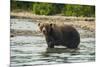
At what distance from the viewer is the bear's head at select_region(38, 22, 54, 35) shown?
87.6 inches

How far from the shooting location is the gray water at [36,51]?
6.91 ft

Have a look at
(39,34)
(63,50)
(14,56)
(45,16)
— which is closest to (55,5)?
(45,16)

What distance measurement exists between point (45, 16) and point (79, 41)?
1.72 ft

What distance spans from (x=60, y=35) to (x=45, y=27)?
22 centimetres

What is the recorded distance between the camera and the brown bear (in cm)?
225

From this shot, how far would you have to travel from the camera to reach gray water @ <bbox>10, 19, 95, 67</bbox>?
211 centimetres

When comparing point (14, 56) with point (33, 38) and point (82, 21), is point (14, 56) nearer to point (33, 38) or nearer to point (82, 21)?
point (33, 38)

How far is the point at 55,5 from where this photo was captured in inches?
90.6

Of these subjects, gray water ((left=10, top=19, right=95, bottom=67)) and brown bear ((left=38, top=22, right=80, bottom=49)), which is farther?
brown bear ((left=38, top=22, right=80, bottom=49))

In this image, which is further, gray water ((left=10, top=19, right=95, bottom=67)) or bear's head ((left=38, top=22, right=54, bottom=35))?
bear's head ((left=38, top=22, right=54, bottom=35))

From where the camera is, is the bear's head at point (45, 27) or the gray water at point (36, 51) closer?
the gray water at point (36, 51)

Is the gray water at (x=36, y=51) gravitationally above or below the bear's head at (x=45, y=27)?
below

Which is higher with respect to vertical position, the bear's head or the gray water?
the bear's head

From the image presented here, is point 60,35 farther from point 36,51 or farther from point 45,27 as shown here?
point 36,51
